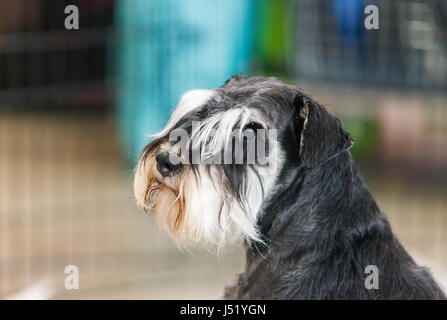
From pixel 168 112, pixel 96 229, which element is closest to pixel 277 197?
pixel 96 229

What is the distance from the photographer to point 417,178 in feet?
24.8

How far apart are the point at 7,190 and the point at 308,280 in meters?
5.11

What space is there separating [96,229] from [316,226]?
377 cm

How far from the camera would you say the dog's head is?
8.66ft

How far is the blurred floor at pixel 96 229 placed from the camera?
540 centimetres

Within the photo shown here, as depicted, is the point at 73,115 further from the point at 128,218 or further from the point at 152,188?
the point at 152,188

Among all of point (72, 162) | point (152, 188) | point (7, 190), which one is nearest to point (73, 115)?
point (72, 162)

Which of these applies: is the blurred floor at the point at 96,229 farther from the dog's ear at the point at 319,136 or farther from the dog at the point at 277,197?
the dog's ear at the point at 319,136

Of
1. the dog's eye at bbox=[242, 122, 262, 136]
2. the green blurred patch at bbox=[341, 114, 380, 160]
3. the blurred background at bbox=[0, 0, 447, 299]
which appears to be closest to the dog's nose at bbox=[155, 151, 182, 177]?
the dog's eye at bbox=[242, 122, 262, 136]

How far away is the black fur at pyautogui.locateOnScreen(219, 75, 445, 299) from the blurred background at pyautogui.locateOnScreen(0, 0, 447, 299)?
93.4 inches

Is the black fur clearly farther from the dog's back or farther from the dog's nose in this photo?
the dog's nose

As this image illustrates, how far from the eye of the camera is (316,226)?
2.70 meters

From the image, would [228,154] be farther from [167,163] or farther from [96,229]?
[96,229]

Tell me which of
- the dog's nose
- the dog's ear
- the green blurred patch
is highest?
the dog's ear
